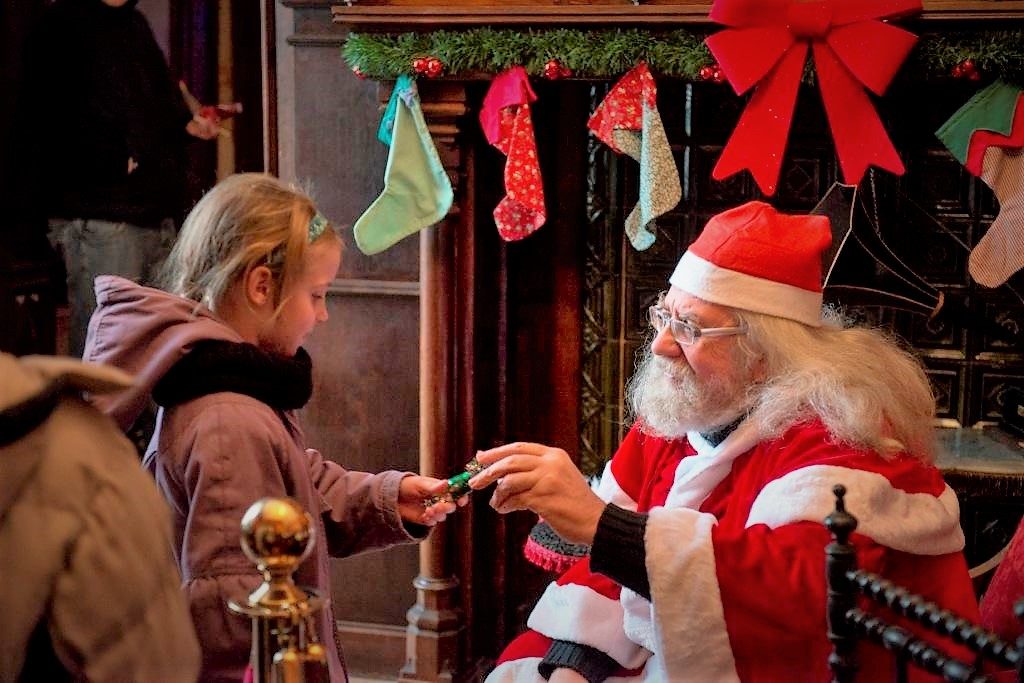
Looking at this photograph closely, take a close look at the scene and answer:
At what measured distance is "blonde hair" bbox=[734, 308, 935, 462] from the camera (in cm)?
197

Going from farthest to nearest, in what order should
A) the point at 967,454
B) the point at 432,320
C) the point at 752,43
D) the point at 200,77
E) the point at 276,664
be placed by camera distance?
the point at 200,77 < the point at 432,320 < the point at 967,454 < the point at 752,43 < the point at 276,664

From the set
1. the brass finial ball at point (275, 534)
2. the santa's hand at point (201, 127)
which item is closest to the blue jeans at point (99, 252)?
the santa's hand at point (201, 127)

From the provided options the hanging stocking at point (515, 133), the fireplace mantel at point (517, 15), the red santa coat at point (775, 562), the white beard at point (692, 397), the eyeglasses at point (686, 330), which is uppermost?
the fireplace mantel at point (517, 15)

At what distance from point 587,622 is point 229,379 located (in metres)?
0.71

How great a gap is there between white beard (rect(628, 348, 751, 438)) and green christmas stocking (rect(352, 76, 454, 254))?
3.23 ft

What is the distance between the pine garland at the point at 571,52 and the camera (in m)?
2.70

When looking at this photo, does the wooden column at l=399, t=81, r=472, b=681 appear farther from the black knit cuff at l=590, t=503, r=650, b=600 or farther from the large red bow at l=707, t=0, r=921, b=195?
the black knit cuff at l=590, t=503, r=650, b=600

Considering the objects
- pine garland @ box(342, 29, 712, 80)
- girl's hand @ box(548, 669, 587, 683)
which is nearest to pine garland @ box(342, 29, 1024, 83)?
pine garland @ box(342, 29, 712, 80)

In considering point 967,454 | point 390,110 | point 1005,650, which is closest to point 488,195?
point 390,110

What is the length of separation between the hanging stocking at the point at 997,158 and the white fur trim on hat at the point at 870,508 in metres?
1.00

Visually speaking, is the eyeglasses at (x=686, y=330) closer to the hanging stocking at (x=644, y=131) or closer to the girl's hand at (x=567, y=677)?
the girl's hand at (x=567, y=677)

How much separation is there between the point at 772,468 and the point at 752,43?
1.08 meters

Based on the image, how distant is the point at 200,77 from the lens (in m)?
4.27

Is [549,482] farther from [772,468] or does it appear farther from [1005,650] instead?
[1005,650]
